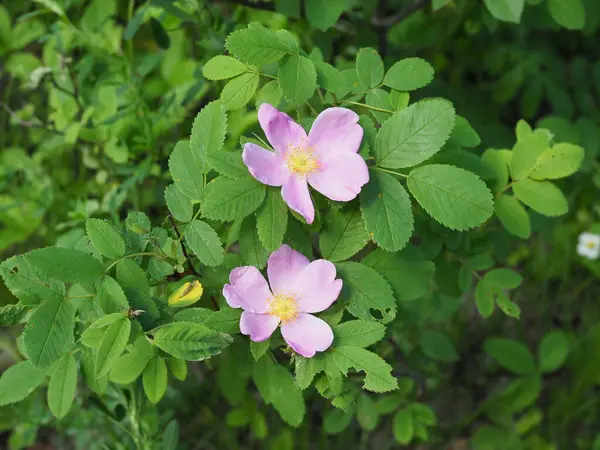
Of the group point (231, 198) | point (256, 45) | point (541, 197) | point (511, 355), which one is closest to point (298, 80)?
point (256, 45)

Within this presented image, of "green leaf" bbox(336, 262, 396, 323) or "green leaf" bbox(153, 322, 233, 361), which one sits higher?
"green leaf" bbox(153, 322, 233, 361)

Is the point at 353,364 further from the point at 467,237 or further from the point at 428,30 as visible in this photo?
the point at 428,30

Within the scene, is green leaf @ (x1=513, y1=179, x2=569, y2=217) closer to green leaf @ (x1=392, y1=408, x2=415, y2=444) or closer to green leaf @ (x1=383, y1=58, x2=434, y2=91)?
green leaf @ (x1=383, y1=58, x2=434, y2=91)

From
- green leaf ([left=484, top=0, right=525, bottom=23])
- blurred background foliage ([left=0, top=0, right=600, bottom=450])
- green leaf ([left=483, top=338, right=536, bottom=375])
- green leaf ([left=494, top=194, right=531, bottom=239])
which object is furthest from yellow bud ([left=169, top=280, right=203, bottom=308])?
green leaf ([left=483, top=338, right=536, bottom=375])

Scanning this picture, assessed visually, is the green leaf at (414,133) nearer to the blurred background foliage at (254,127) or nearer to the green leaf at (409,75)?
the green leaf at (409,75)

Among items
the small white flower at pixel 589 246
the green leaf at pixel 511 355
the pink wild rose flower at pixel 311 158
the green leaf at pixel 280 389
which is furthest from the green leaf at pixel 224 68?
the small white flower at pixel 589 246

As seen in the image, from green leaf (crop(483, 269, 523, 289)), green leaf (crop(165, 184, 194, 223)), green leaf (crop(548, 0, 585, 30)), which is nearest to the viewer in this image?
green leaf (crop(165, 184, 194, 223))

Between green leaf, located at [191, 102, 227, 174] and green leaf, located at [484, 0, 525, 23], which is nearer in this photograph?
green leaf, located at [191, 102, 227, 174]
